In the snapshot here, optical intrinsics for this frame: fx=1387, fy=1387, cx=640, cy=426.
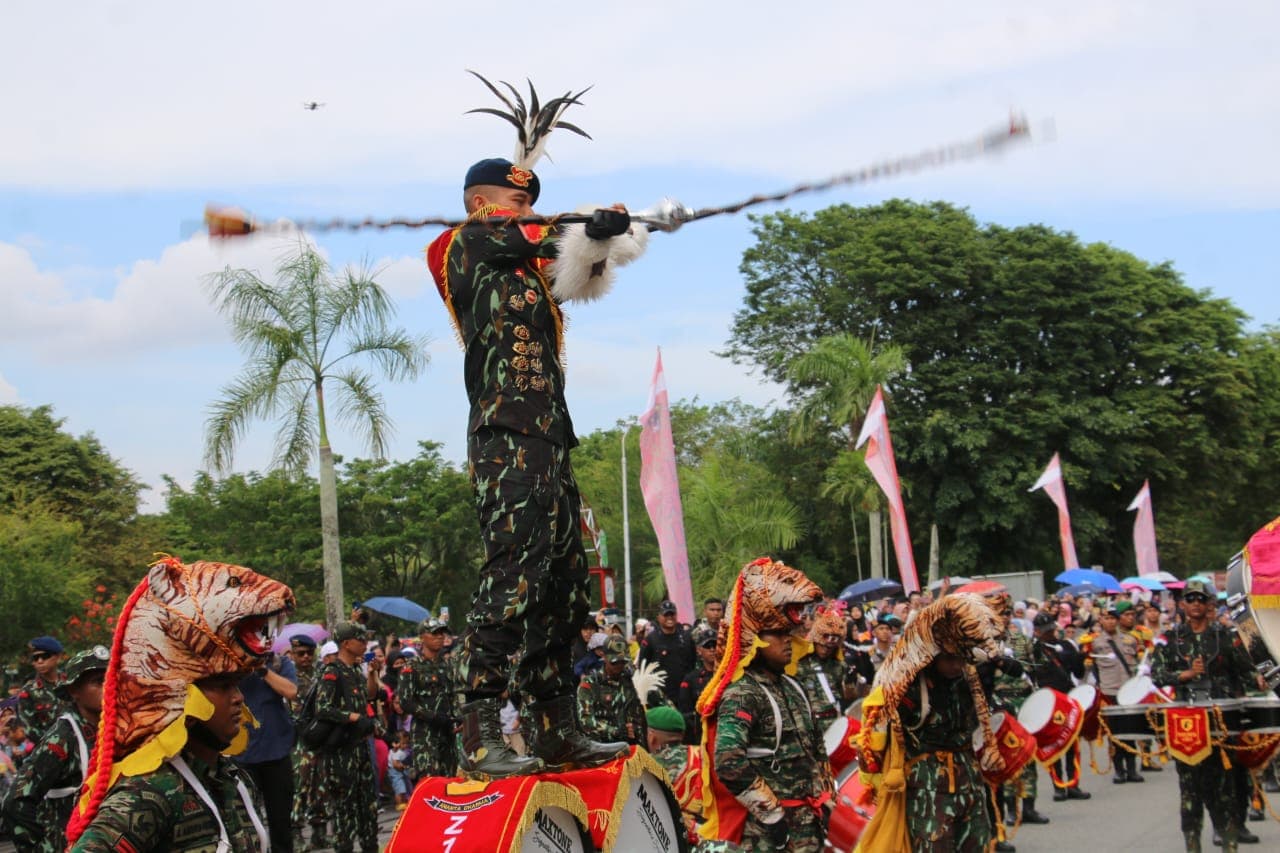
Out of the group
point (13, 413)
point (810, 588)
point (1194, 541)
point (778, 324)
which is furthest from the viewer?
point (1194, 541)

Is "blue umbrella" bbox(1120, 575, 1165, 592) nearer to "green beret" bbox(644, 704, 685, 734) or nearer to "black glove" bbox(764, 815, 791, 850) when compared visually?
"green beret" bbox(644, 704, 685, 734)

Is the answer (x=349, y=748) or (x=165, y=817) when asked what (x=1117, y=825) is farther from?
(x=165, y=817)

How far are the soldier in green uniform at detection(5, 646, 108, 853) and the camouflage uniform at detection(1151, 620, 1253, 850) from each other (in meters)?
8.13

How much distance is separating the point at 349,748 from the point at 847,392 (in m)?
30.1

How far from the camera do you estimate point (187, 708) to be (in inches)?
152

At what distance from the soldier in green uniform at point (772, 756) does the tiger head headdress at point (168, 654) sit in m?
3.40

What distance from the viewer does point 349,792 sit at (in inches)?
452

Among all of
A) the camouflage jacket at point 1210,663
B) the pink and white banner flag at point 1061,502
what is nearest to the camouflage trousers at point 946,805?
the camouflage jacket at point 1210,663

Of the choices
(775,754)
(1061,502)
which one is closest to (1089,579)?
(1061,502)

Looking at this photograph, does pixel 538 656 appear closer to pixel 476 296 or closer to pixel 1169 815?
pixel 476 296

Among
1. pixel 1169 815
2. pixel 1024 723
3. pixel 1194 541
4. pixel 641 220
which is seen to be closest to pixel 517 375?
pixel 641 220

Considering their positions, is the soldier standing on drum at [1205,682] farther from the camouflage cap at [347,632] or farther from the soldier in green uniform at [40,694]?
the soldier in green uniform at [40,694]

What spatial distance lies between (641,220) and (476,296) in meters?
0.73

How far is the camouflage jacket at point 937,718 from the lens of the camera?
7660mm
